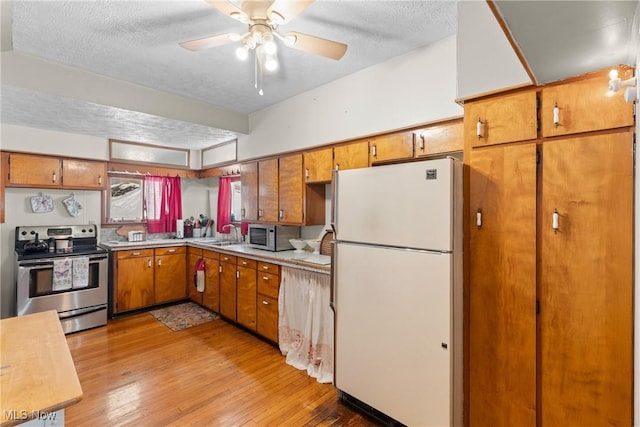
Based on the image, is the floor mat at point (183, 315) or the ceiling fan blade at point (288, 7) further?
the floor mat at point (183, 315)

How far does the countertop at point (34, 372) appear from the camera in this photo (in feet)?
3.00

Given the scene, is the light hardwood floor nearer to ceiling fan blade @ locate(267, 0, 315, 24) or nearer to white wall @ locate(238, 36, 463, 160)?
white wall @ locate(238, 36, 463, 160)

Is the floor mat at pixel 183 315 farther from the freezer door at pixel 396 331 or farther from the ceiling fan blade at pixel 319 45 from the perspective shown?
the ceiling fan blade at pixel 319 45

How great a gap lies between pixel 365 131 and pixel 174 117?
2.07 metres

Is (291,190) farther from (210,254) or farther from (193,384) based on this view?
(193,384)

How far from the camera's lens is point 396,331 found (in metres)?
1.90

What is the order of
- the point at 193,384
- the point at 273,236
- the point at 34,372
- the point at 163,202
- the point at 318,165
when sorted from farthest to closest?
the point at 163,202 < the point at 273,236 < the point at 318,165 < the point at 193,384 < the point at 34,372

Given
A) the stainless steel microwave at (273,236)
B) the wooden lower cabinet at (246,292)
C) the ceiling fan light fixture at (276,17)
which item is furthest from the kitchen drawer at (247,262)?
the ceiling fan light fixture at (276,17)

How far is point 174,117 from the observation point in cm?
325

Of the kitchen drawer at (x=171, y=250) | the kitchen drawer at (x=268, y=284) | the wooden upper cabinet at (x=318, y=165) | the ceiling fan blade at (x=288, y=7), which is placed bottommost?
the kitchen drawer at (x=268, y=284)

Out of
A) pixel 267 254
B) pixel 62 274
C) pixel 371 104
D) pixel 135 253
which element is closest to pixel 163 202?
pixel 135 253

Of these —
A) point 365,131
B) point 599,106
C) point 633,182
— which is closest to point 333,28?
point 365,131

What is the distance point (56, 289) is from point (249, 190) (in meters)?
2.46

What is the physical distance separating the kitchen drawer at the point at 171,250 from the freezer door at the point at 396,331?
10.3 feet
